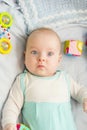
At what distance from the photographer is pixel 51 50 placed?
140 cm

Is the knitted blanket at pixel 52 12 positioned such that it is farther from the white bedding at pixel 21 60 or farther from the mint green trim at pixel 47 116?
the mint green trim at pixel 47 116

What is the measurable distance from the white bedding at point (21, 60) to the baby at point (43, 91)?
0.04 metres

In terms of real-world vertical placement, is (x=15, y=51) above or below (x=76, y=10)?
below

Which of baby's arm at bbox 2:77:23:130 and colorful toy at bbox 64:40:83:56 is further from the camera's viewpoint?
colorful toy at bbox 64:40:83:56

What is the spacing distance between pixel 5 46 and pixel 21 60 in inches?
4.2

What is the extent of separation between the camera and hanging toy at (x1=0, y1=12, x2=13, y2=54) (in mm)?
1394

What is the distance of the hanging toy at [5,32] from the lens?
1.39m

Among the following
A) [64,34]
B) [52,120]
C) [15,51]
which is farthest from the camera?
[64,34]

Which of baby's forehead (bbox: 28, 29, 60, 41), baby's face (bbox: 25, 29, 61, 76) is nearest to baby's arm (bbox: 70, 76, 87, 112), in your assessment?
baby's face (bbox: 25, 29, 61, 76)

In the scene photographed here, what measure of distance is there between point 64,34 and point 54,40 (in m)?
0.14

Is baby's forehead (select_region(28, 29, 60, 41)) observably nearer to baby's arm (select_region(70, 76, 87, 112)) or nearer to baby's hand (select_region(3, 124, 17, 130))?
baby's arm (select_region(70, 76, 87, 112))

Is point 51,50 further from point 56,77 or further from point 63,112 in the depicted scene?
point 63,112

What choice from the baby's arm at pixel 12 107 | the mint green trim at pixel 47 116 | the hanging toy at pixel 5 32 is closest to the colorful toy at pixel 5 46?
the hanging toy at pixel 5 32

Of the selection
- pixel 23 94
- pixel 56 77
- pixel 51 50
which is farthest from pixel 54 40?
pixel 23 94
